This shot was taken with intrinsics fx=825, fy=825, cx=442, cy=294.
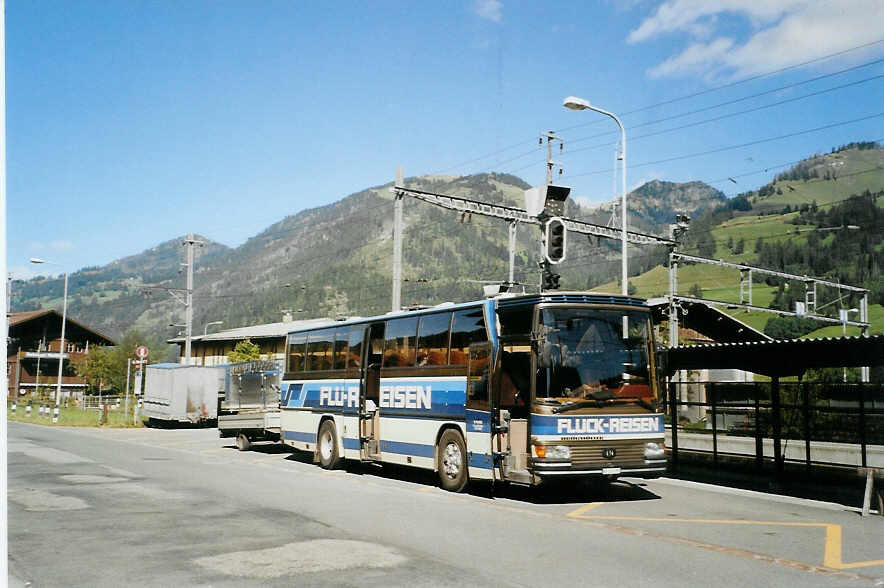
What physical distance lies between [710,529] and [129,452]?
63.1 ft

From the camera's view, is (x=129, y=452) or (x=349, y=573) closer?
(x=349, y=573)

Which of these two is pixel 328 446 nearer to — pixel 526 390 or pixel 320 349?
pixel 320 349

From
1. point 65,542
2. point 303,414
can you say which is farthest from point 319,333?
point 65,542

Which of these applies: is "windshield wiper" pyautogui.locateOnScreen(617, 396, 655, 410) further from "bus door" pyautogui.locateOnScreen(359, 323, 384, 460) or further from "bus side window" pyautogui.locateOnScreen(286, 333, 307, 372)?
"bus side window" pyautogui.locateOnScreen(286, 333, 307, 372)

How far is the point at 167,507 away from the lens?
12641 millimetres

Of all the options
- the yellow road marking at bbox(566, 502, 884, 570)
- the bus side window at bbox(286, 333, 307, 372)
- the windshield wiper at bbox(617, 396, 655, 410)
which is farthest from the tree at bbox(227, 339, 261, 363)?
the yellow road marking at bbox(566, 502, 884, 570)

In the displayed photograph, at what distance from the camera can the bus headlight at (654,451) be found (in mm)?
14016

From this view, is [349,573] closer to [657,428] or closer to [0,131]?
[0,131]

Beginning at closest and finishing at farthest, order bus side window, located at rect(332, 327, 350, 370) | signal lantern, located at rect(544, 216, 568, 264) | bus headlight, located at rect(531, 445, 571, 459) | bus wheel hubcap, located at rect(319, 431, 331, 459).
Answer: bus headlight, located at rect(531, 445, 571, 459) < signal lantern, located at rect(544, 216, 568, 264) < bus side window, located at rect(332, 327, 350, 370) < bus wheel hubcap, located at rect(319, 431, 331, 459)

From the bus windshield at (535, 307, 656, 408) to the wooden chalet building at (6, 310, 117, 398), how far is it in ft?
290

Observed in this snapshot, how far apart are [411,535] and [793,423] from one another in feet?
53.9

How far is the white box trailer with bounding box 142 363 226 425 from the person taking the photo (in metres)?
41.2

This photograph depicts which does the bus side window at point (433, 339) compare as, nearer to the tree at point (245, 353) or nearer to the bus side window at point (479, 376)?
the bus side window at point (479, 376)

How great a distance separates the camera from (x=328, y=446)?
20.8m
